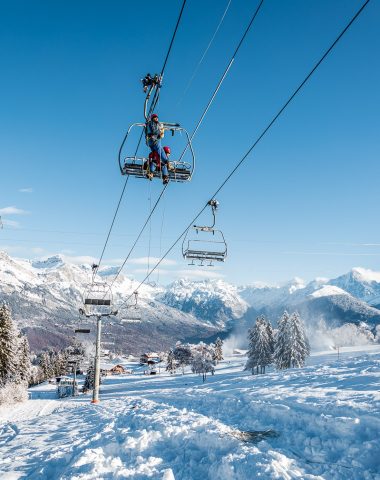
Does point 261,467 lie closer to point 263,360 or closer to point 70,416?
point 70,416

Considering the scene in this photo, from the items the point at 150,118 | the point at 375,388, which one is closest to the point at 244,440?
the point at 375,388

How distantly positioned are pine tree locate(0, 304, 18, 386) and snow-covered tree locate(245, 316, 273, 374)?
4628 centimetres

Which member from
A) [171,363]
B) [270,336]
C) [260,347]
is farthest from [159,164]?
[171,363]

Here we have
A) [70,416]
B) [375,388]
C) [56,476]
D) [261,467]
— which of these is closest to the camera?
[261,467]

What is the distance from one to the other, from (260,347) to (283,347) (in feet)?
31.9

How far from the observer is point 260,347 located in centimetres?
7575

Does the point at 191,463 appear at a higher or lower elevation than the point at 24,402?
higher

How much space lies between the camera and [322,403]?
13969mm

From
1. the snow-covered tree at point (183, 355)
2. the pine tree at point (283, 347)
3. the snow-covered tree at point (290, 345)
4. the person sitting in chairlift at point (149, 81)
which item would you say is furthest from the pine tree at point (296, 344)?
the person sitting in chairlift at point (149, 81)

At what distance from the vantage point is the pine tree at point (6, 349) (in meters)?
49.3

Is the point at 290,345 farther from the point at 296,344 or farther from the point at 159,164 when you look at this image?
the point at 159,164

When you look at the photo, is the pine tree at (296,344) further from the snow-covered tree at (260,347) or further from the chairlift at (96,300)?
the chairlift at (96,300)

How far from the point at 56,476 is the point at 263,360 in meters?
70.6

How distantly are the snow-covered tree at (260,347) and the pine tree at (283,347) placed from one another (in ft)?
24.2
